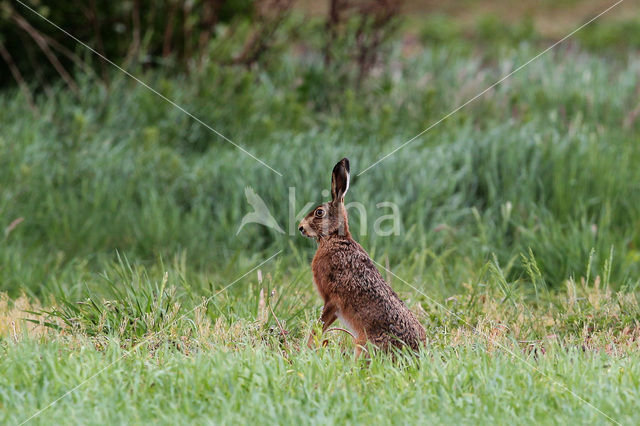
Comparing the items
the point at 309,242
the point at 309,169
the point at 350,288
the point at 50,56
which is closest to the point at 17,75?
the point at 50,56

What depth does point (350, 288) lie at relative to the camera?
393 cm

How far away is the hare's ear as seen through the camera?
3.94m

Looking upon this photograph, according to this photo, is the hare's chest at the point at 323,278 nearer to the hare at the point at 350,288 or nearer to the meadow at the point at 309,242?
the hare at the point at 350,288

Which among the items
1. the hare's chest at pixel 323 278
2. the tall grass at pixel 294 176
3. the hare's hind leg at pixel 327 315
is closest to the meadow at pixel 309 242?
the tall grass at pixel 294 176

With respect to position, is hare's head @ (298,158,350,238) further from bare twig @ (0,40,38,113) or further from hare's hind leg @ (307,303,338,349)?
bare twig @ (0,40,38,113)

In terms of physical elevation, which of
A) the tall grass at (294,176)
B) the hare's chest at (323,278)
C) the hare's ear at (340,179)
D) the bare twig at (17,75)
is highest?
the hare's ear at (340,179)

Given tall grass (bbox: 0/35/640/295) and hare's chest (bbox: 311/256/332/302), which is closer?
hare's chest (bbox: 311/256/332/302)

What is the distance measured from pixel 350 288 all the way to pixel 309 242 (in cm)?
273

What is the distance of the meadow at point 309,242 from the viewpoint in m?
3.54

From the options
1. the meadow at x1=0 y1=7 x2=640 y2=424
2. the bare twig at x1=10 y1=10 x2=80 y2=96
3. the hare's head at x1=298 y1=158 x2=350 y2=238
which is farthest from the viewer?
the bare twig at x1=10 y1=10 x2=80 y2=96

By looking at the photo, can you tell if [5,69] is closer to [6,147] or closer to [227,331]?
[6,147]

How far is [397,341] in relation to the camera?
12.8 ft

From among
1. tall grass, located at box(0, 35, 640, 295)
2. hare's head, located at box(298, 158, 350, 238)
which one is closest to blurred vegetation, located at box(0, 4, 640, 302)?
tall grass, located at box(0, 35, 640, 295)

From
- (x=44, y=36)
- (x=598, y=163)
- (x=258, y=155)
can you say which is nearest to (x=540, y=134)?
(x=598, y=163)
